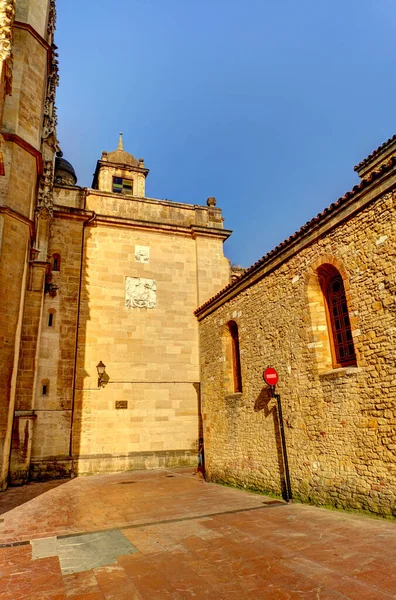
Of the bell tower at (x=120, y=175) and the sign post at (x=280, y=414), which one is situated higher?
the bell tower at (x=120, y=175)

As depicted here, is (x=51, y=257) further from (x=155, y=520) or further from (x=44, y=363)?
(x=155, y=520)

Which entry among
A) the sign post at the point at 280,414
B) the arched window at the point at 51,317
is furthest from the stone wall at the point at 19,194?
the sign post at the point at 280,414

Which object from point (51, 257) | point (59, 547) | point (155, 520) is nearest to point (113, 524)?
point (155, 520)

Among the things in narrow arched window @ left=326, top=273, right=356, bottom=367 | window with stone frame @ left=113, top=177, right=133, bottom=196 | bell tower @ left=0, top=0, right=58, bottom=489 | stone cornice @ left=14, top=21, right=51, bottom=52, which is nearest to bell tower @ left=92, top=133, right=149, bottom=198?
window with stone frame @ left=113, top=177, right=133, bottom=196

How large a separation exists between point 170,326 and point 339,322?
28.9 feet

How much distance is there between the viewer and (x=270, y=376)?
8.42 m

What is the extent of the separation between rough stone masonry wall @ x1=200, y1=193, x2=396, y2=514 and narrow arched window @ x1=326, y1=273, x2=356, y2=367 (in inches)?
12.6

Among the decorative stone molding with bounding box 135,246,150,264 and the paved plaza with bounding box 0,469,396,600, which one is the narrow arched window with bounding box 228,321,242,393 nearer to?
the paved plaza with bounding box 0,469,396,600

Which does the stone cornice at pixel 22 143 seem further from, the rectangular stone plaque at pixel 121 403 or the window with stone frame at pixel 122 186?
the rectangular stone plaque at pixel 121 403

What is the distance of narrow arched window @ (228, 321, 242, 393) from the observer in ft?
36.5

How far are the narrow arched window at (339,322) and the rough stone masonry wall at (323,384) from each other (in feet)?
1.05

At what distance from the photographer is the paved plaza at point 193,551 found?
12.2ft

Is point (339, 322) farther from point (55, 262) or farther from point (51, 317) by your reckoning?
point (55, 262)

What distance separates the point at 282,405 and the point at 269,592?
16.5 ft
